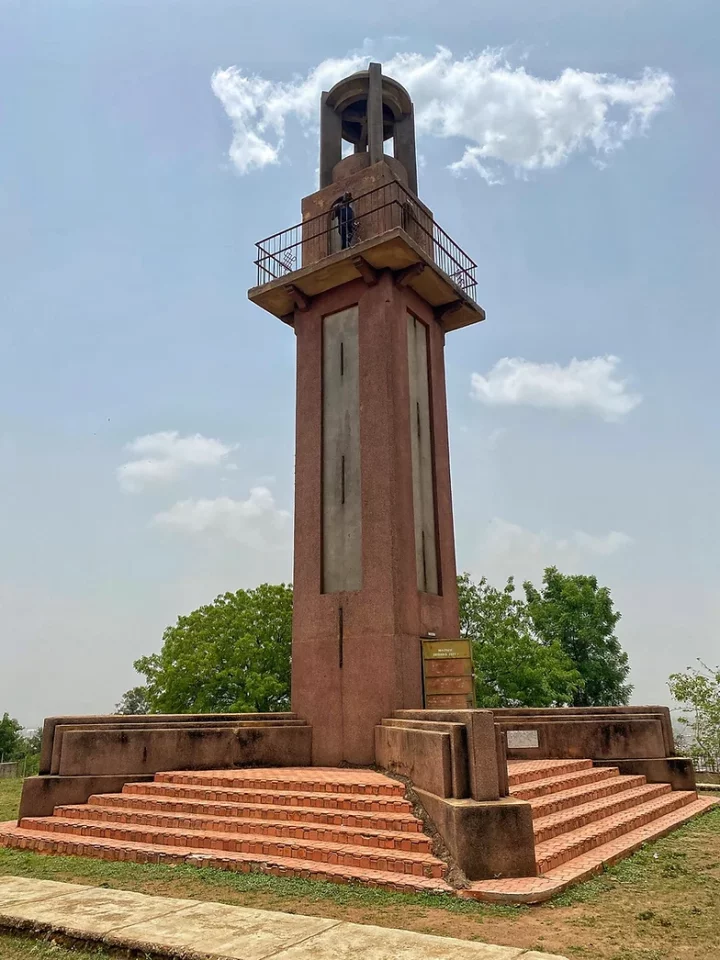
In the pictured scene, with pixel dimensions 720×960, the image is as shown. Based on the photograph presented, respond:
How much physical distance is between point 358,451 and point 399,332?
8.81 ft

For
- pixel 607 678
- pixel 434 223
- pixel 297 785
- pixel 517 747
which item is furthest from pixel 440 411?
pixel 607 678

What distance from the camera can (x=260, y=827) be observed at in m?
8.98

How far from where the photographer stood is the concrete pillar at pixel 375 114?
53.0ft

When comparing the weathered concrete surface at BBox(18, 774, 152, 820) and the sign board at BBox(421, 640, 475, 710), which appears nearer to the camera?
the weathered concrete surface at BBox(18, 774, 152, 820)

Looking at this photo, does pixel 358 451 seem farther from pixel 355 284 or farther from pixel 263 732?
pixel 263 732

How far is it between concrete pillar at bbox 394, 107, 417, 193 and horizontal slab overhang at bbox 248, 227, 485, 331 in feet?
11.2

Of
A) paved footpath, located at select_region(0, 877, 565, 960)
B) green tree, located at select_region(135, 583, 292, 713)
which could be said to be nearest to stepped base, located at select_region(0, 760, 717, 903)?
paved footpath, located at select_region(0, 877, 565, 960)

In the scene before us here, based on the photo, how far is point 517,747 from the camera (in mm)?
13125

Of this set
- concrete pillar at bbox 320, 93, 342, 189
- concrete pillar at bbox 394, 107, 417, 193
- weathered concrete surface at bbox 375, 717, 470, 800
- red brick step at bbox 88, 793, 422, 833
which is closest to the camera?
weathered concrete surface at bbox 375, 717, 470, 800

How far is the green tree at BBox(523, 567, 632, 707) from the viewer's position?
35.5 metres

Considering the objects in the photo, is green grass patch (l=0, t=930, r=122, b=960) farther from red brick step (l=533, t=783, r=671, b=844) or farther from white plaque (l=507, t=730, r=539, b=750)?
white plaque (l=507, t=730, r=539, b=750)

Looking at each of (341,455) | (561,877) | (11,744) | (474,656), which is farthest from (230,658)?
(11,744)

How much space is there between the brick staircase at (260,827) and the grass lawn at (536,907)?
27 centimetres

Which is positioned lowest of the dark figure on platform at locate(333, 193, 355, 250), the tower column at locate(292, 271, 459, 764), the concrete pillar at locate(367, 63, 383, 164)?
the tower column at locate(292, 271, 459, 764)
